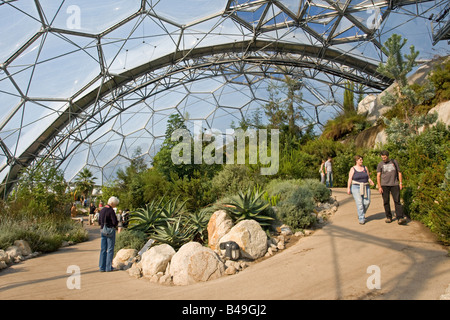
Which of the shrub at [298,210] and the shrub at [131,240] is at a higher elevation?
the shrub at [298,210]

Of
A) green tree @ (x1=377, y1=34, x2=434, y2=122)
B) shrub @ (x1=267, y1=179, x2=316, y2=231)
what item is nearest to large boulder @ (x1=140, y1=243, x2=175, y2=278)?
shrub @ (x1=267, y1=179, x2=316, y2=231)

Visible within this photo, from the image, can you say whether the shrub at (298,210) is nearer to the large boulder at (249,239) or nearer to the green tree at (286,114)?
the large boulder at (249,239)

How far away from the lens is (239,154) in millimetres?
12211

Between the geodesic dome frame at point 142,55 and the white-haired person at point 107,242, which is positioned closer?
the white-haired person at point 107,242

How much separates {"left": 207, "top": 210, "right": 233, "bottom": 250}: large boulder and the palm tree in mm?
29814

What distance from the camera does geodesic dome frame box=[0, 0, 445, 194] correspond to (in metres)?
16.1

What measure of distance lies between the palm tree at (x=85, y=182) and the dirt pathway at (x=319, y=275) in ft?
92.9

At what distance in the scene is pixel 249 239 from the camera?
19.1 feet

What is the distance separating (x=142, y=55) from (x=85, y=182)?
19.7 meters

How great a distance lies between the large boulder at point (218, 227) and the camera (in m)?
6.39

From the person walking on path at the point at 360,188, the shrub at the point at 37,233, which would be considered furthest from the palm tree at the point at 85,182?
the person walking on path at the point at 360,188

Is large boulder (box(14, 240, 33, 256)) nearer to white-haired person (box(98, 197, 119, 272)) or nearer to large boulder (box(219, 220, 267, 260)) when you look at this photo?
white-haired person (box(98, 197, 119, 272))

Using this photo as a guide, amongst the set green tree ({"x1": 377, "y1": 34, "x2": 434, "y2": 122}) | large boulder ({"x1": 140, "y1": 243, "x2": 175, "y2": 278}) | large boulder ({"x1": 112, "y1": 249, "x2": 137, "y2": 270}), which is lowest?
large boulder ({"x1": 112, "y1": 249, "x2": 137, "y2": 270})

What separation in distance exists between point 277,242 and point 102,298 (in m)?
3.61
